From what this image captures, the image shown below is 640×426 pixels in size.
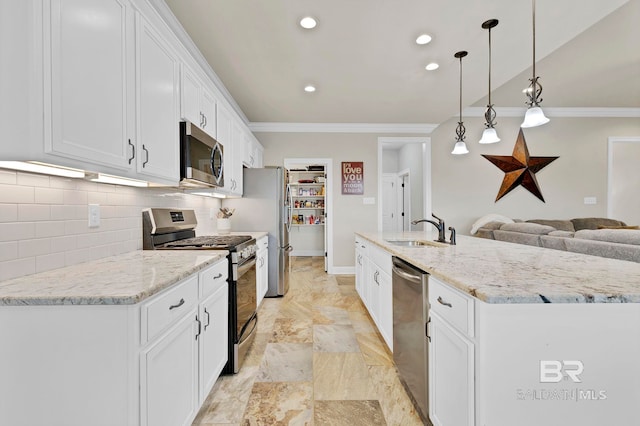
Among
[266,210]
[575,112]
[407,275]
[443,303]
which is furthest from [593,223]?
[266,210]

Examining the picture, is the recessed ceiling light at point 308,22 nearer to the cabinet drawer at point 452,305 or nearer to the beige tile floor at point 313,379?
the cabinet drawer at point 452,305

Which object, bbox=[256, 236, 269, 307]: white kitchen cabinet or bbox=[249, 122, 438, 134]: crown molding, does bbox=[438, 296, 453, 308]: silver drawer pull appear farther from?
bbox=[249, 122, 438, 134]: crown molding

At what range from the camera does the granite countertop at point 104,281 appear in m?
0.87

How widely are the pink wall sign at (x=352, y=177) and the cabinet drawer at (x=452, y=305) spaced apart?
356cm

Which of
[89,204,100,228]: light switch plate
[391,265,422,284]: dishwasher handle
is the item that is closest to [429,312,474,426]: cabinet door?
[391,265,422,284]: dishwasher handle

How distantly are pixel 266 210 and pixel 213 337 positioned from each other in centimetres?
201

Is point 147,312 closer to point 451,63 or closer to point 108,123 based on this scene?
point 108,123

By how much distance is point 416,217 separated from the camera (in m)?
5.97

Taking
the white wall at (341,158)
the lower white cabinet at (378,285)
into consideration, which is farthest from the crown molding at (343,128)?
the lower white cabinet at (378,285)

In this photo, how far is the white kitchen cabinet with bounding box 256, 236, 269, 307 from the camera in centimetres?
285

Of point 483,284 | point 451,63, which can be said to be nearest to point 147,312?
point 483,284

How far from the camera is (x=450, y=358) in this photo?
3.60 feet

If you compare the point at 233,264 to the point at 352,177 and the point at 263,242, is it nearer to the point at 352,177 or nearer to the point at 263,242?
the point at 263,242

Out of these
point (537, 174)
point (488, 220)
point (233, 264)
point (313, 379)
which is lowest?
point (313, 379)
